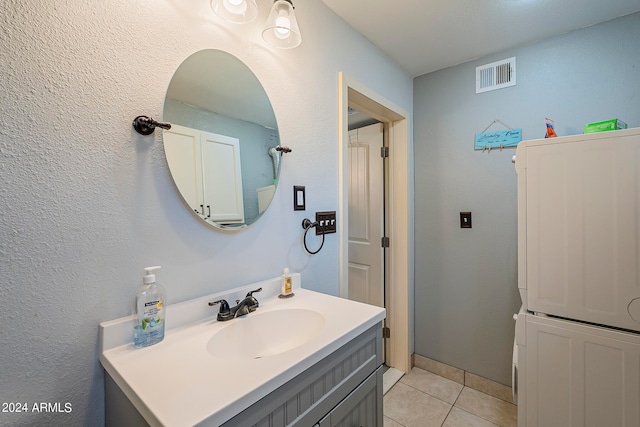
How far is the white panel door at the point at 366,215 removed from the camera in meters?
2.29

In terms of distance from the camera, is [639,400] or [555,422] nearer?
[639,400]

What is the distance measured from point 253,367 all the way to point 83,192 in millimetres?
639

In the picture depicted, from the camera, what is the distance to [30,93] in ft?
2.17

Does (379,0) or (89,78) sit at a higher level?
(379,0)

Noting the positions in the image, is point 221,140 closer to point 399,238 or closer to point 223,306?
point 223,306

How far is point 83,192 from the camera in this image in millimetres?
729

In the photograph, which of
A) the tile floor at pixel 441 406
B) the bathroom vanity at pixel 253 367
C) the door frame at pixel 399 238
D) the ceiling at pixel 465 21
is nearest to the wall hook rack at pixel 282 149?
the bathroom vanity at pixel 253 367

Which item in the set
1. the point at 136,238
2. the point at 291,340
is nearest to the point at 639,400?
the point at 291,340

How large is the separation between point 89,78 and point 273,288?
0.92m

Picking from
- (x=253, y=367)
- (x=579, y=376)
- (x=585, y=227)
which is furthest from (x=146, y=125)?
(x=579, y=376)

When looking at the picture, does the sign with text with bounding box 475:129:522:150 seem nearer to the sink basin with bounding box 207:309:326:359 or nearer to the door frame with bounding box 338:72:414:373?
the door frame with bounding box 338:72:414:373

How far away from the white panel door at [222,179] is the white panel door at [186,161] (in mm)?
26

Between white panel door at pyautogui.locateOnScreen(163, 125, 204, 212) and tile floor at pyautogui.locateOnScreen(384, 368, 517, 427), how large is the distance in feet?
5.65

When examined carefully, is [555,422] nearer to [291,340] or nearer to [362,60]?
[291,340]
